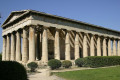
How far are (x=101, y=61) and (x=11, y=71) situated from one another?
A: 22641 millimetres

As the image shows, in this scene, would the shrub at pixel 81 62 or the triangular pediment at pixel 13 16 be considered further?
the triangular pediment at pixel 13 16

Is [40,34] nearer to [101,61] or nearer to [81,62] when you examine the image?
[81,62]

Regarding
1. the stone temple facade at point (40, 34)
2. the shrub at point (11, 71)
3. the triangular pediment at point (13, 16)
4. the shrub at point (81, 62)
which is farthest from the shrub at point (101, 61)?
the shrub at point (11, 71)

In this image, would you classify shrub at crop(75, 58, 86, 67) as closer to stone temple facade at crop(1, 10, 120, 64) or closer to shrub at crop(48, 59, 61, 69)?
stone temple facade at crop(1, 10, 120, 64)

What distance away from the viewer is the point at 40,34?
38281 mm

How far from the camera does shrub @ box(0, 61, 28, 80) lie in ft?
31.6

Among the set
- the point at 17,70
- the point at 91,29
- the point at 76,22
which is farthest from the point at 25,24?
the point at 17,70

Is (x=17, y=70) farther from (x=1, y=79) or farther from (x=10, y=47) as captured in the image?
(x=10, y=47)

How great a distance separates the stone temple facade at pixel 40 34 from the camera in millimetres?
29656

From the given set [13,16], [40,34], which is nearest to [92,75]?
[40,34]

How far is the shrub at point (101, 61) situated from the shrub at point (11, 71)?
63.4ft

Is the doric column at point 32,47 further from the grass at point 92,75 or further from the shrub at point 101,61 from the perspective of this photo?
the grass at point 92,75

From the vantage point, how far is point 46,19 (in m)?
31.2

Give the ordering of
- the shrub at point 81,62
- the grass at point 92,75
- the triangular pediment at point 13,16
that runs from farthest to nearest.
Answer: the triangular pediment at point 13,16 < the shrub at point 81,62 < the grass at point 92,75
